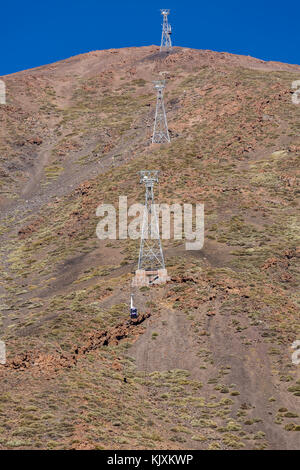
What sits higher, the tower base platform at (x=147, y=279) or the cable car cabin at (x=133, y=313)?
the tower base platform at (x=147, y=279)

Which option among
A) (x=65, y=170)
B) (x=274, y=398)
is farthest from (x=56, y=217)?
(x=274, y=398)

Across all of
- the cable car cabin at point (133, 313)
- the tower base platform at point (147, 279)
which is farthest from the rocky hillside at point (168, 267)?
the tower base platform at point (147, 279)

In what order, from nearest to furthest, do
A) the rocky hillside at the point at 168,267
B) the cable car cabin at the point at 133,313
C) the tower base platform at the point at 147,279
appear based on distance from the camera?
the rocky hillside at the point at 168,267
the cable car cabin at the point at 133,313
the tower base platform at the point at 147,279

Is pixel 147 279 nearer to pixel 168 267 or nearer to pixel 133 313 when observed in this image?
pixel 168 267

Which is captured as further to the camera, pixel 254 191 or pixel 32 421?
pixel 254 191

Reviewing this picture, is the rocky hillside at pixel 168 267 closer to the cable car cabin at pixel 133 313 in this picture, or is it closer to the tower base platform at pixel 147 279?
the cable car cabin at pixel 133 313

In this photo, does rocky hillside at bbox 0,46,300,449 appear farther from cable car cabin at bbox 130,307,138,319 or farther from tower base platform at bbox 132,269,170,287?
tower base platform at bbox 132,269,170,287

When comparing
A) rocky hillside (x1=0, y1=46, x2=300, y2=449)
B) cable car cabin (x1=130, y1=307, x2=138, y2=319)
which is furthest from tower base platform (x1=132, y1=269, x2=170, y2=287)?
cable car cabin (x1=130, y1=307, x2=138, y2=319)
